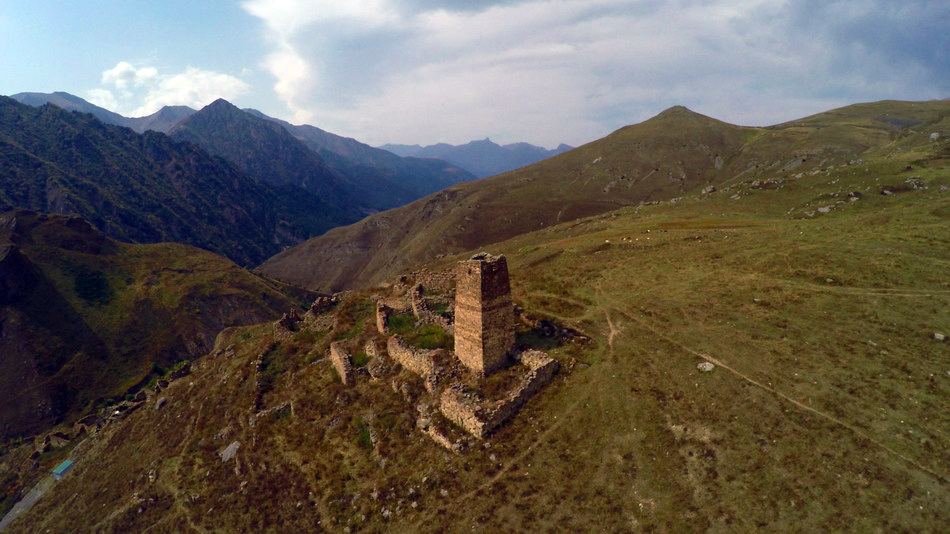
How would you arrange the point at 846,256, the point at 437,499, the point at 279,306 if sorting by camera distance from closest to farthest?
the point at 437,499, the point at 846,256, the point at 279,306

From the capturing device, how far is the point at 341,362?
1102 inches

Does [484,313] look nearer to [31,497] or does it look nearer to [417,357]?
[417,357]

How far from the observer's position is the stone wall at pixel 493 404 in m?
18.8

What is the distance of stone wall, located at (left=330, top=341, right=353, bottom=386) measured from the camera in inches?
1049

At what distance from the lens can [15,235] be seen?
302 feet

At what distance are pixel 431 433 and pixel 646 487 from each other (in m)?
9.66

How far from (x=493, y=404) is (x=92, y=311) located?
10453cm

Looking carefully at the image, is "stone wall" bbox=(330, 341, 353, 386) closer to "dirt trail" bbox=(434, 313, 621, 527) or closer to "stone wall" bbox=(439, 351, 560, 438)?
"stone wall" bbox=(439, 351, 560, 438)

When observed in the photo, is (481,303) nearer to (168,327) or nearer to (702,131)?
(168,327)

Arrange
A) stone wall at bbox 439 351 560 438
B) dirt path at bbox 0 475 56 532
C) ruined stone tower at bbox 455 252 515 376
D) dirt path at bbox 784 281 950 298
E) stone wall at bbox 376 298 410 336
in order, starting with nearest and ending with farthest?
1. stone wall at bbox 439 351 560 438
2. ruined stone tower at bbox 455 252 515 376
3. dirt path at bbox 784 281 950 298
4. stone wall at bbox 376 298 410 336
5. dirt path at bbox 0 475 56 532

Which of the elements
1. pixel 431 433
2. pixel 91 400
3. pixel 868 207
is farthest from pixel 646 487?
pixel 91 400

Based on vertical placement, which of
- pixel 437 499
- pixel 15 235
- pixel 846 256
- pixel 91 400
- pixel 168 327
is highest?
pixel 15 235

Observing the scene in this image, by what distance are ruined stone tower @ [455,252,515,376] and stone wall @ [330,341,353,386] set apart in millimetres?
8702

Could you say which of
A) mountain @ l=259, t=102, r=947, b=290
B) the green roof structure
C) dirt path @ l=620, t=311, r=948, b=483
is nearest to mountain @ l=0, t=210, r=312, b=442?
the green roof structure
